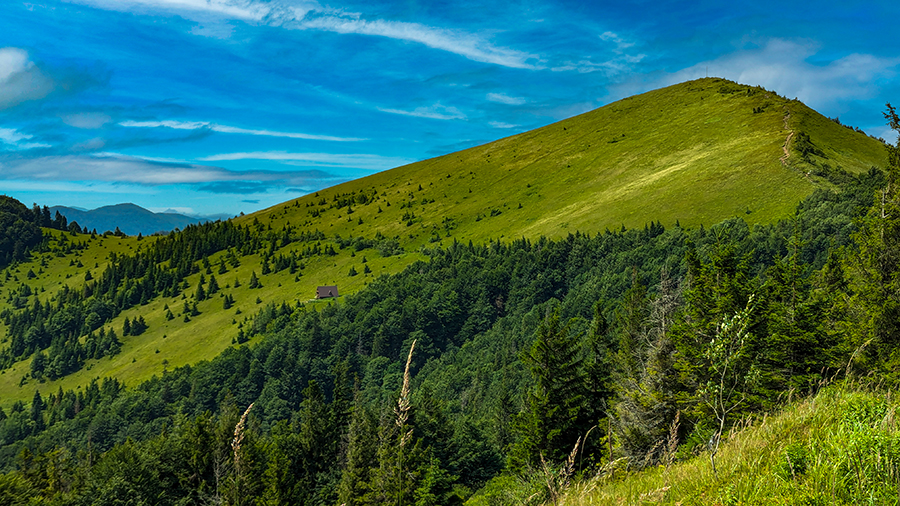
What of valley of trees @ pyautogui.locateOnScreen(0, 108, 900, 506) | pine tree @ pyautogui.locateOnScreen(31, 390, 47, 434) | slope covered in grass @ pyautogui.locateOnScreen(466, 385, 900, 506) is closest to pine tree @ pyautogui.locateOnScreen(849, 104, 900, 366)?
valley of trees @ pyautogui.locateOnScreen(0, 108, 900, 506)

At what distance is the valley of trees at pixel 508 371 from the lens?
19969 mm

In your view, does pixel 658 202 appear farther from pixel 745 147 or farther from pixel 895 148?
pixel 895 148

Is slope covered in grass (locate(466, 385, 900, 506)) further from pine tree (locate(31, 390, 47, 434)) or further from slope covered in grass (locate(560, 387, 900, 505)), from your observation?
pine tree (locate(31, 390, 47, 434))

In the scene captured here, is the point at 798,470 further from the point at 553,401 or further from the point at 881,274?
the point at 553,401

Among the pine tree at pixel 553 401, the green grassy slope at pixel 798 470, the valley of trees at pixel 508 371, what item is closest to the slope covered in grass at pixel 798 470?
the green grassy slope at pixel 798 470

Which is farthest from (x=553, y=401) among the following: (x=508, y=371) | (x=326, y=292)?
(x=326, y=292)

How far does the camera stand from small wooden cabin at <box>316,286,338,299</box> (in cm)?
19450

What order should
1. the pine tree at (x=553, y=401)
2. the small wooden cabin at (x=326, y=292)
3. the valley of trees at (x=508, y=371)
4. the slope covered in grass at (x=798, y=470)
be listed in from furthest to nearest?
the small wooden cabin at (x=326, y=292) < the pine tree at (x=553, y=401) < the valley of trees at (x=508, y=371) < the slope covered in grass at (x=798, y=470)

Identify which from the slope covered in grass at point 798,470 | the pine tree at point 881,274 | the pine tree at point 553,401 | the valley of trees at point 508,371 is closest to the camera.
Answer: the slope covered in grass at point 798,470

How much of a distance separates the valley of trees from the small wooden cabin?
38.9 feet

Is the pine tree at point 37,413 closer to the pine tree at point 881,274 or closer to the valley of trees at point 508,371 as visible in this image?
the valley of trees at point 508,371

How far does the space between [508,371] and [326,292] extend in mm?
110673

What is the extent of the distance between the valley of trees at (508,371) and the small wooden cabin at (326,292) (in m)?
11.9

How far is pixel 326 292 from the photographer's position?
195000mm
